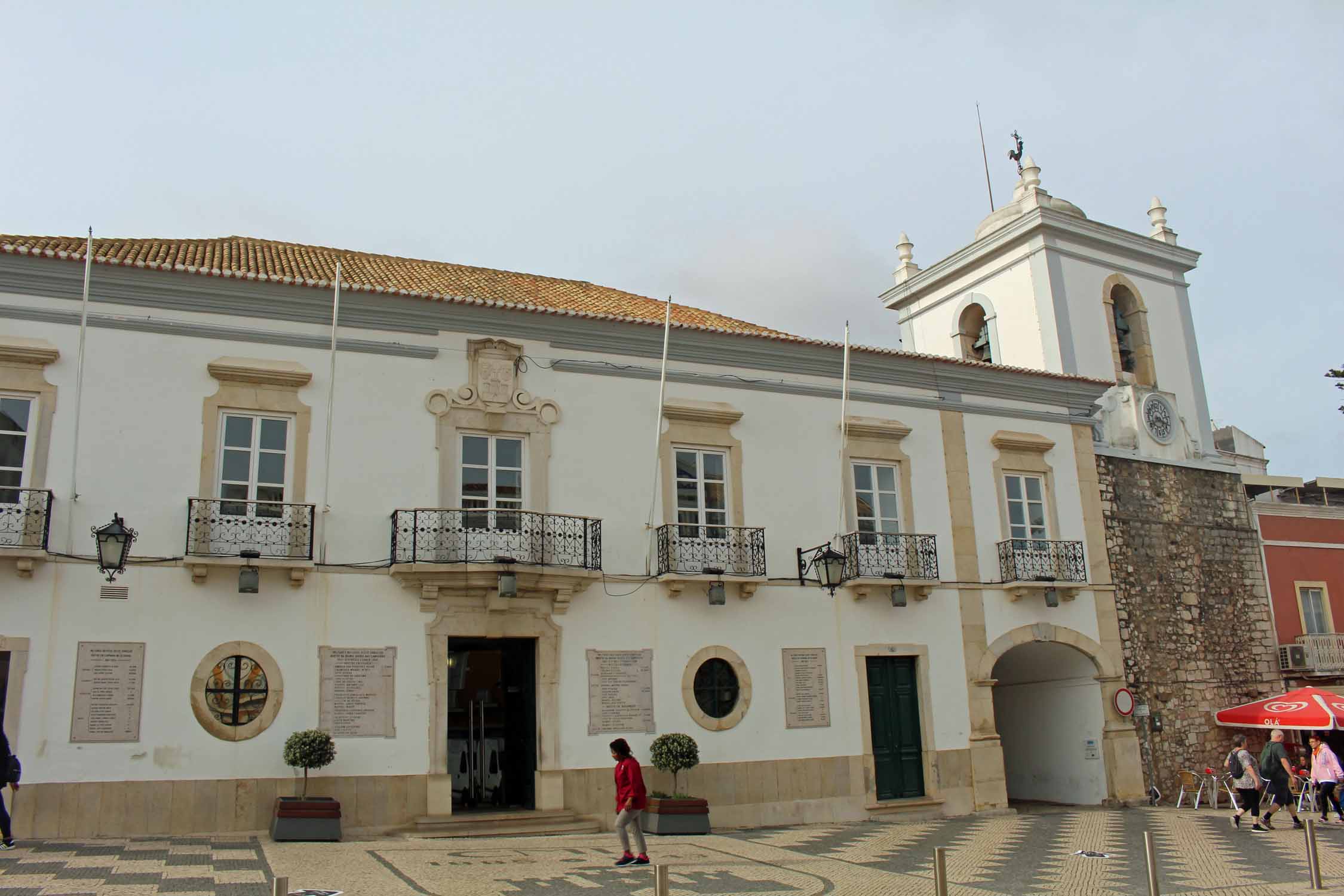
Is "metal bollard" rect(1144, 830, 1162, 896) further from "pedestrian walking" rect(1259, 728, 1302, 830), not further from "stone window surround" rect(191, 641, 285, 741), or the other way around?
"stone window surround" rect(191, 641, 285, 741)

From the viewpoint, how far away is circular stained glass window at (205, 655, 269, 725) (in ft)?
38.8

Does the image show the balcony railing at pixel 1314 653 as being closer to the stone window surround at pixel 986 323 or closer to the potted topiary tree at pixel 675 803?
the stone window surround at pixel 986 323

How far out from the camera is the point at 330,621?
12.4 meters

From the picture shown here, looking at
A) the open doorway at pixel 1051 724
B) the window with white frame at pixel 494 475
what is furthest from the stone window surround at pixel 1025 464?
the window with white frame at pixel 494 475

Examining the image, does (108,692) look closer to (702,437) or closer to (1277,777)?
(702,437)

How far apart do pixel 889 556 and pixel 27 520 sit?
10125mm

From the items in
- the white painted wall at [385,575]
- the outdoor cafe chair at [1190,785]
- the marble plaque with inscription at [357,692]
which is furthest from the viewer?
the outdoor cafe chair at [1190,785]

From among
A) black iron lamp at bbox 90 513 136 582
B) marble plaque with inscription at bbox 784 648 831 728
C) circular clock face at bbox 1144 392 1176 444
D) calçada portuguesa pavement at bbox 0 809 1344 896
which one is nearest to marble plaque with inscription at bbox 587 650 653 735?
calçada portuguesa pavement at bbox 0 809 1344 896

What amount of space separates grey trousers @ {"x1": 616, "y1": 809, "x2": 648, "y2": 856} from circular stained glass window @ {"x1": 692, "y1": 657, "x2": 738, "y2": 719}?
3.94 m

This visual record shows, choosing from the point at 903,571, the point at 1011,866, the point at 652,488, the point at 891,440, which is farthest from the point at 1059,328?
the point at 1011,866

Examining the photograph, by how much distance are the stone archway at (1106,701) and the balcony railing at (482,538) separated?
6.59m

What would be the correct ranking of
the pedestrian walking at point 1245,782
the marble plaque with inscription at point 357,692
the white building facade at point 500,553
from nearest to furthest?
the white building facade at point 500,553
the marble plaque with inscription at point 357,692
the pedestrian walking at point 1245,782

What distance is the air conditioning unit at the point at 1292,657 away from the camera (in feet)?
61.8

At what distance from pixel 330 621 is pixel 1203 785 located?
42.3 ft
